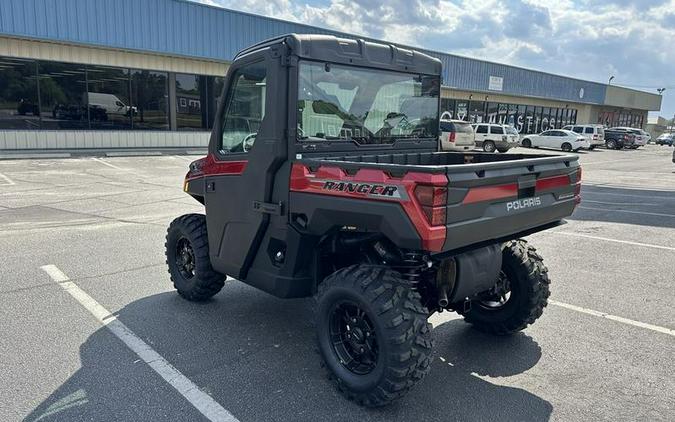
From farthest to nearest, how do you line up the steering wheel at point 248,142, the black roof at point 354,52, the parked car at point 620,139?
the parked car at point 620,139 < the steering wheel at point 248,142 < the black roof at point 354,52

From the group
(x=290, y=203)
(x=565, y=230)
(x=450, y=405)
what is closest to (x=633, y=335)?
(x=450, y=405)

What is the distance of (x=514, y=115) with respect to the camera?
39.6 meters

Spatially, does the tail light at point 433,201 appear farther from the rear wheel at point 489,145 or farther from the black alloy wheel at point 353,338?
the rear wheel at point 489,145

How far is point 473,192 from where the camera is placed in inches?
110

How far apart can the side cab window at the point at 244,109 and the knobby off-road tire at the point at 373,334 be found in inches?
52.9

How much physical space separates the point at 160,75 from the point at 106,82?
2278 millimetres

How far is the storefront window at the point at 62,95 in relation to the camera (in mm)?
16703

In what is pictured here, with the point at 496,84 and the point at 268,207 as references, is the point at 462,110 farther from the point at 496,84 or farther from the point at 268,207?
the point at 268,207

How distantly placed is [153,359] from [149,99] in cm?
1806

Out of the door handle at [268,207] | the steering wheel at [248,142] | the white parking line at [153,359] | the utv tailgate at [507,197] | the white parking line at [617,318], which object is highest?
the steering wheel at [248,142]

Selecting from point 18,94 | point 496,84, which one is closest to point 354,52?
point 18,94

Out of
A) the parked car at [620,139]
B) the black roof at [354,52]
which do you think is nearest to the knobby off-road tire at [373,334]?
the black roof at [354,52]

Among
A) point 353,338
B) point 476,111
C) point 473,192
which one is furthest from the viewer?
point 476,111

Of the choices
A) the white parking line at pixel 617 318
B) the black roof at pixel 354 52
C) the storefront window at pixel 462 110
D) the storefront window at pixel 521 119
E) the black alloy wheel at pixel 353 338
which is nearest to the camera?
the black alloy wheel at pixel 353 338
